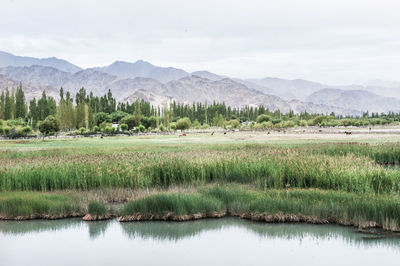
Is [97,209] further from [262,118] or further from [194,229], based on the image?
[262,118]

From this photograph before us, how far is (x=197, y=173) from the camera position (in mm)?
18594

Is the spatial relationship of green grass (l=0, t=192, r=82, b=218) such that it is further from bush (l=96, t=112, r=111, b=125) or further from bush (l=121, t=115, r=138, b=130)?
bush (l=96, t=112, r=111, b=125)

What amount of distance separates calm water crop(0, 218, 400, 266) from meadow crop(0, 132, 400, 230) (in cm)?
50

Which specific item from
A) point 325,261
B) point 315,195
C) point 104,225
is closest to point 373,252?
point 325,261

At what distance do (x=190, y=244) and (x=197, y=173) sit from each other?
6.59 m

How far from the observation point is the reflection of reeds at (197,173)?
16.2 meters

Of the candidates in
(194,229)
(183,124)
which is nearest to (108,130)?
(183,124)

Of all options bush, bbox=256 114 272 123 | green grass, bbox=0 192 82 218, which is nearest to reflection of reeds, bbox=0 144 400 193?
green grass, bbox=0 192 82 218

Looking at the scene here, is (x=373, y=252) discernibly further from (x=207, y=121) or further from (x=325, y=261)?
(x=207, y=121)

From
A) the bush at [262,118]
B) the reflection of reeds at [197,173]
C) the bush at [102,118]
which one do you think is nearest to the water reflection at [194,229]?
the reflection of reeds at [197,173]

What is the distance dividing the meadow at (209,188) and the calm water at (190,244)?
19.9 inches

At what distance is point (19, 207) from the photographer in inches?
564

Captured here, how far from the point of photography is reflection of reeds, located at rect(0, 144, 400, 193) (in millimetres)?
16188

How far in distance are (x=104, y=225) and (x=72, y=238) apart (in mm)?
1170
